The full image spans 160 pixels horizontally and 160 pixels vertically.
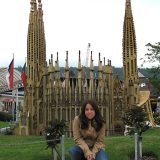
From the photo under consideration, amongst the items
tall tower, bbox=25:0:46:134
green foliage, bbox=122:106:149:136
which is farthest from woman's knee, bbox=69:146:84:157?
tall tower, bbox=25:0:46:134

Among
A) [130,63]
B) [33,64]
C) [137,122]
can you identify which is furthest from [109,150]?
[33,64]

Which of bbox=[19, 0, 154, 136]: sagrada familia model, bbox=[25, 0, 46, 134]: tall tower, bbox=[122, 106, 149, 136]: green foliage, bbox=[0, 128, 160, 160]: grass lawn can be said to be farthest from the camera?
bbox=[25, 0, 46, 134]: tall tower

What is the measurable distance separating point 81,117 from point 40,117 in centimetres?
2212

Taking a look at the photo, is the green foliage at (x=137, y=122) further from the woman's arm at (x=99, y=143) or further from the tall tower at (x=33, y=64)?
the tall tower at (x=33, y=64)

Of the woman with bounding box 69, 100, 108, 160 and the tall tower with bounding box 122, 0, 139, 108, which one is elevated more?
the tall tower with bounding box 122, 0, 139, 108

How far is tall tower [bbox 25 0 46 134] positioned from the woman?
868 inches

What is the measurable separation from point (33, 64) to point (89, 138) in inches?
908

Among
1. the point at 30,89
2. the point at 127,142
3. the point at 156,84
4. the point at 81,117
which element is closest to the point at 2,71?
the point at 156,84

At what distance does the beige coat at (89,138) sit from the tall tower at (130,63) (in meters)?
20.3

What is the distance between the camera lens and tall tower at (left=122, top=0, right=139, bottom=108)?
28.5 m

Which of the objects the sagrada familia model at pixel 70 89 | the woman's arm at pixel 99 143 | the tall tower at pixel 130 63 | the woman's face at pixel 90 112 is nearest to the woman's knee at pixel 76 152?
the woman's arm at pixel 99 143

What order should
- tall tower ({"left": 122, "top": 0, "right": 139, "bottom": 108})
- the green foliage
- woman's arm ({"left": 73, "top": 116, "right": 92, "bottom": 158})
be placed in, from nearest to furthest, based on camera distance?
woman's arm ({"left": 73, "top": 116, "right": 92, "bottom": 158}) < the green foliage < tall tower ({"left": 122, "top": 0, "right": 139, "bottom": 108})

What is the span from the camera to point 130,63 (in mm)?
28844

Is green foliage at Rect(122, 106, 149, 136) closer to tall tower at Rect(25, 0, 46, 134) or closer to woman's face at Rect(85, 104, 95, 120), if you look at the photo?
woman's face at Rect(85, 104, 95, 120)
